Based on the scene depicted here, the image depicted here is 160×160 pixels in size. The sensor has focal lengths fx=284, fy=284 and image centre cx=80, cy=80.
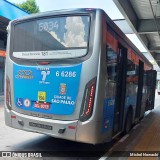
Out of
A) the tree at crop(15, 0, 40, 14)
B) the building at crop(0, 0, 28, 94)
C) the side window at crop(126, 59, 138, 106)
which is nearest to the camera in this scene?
the side window at crop(126, 59, 138, 106)

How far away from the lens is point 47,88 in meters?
6.21

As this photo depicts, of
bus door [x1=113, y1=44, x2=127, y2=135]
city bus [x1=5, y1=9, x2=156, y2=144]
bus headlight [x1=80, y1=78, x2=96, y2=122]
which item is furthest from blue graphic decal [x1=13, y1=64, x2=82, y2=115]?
bus door [x1=113, y1=44, x2=127, y2=135]

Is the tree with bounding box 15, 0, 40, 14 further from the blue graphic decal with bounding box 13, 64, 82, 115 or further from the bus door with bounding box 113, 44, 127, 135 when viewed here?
the blue graphic decal with bounding box 13, 64, 82, 115

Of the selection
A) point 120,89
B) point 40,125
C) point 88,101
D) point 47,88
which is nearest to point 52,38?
point 47,88

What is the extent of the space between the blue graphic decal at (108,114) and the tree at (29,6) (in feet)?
152

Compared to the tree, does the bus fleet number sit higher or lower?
lower

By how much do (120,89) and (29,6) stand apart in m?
46.9

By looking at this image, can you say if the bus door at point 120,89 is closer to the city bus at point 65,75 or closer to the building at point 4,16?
the city bus at point 65,75

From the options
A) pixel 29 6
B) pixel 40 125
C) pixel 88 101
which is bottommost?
pixel 40 125

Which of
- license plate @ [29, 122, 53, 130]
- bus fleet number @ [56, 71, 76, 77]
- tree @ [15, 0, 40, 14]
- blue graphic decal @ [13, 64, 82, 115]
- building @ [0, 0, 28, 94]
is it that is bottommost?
license plate @ [29, 122, 53, 130]

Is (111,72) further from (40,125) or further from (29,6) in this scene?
(29,6)

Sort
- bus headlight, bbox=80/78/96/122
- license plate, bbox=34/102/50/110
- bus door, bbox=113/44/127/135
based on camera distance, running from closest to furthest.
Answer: bus headlight, bbox=80/78/96/122, license plate, bbox=34/102/50/110, bus door, bbox=113/44/127/135

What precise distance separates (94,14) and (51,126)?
2529 millimetres

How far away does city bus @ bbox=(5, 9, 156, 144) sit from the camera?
580 centimetres
